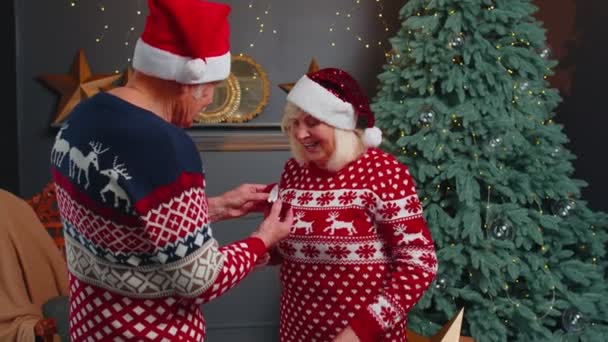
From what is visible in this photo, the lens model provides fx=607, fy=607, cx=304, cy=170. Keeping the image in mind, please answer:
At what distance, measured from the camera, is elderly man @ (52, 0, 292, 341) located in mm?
1242

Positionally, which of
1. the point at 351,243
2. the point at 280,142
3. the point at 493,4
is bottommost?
the point at 280,142

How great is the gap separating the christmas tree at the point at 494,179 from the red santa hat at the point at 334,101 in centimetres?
120

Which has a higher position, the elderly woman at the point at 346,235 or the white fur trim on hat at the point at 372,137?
the white fur trim on hat at the point at 372,137

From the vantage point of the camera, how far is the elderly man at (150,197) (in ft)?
4.08

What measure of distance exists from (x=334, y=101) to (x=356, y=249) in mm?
476

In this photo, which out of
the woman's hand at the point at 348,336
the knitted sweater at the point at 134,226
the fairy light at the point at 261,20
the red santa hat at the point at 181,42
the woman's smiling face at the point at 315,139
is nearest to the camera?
the knitted sweater at the point at 134,226

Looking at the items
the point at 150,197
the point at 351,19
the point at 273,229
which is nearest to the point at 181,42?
the point at 150,197

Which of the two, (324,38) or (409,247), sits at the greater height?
(324,38)

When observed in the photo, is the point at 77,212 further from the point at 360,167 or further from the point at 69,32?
the point at 69,32

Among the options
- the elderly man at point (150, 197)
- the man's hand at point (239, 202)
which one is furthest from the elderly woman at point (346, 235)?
the elderly man at point (150, 197)

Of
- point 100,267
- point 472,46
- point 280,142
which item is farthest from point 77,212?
point 280,142

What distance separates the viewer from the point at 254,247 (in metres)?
1.52

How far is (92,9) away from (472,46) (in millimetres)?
2441

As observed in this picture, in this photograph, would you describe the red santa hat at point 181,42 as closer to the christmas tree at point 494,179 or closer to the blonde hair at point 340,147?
the blonde hair at point 340,147
